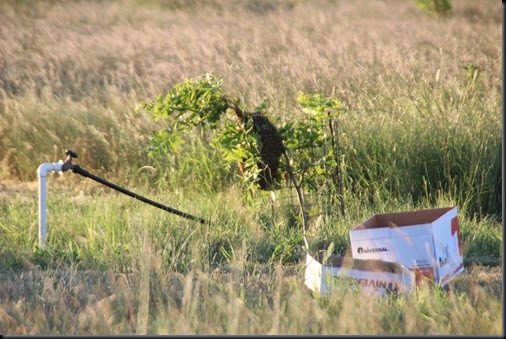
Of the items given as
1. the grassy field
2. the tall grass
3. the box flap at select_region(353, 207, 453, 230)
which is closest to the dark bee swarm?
the grassy field

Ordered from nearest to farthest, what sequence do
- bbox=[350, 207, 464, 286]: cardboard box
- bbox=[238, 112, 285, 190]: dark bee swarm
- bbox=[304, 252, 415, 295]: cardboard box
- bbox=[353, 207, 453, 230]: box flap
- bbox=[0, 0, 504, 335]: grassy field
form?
bbox=[0, 0, 504, 335]: grassy field → bbox=[304, 252, 415, 295]: cardboard box → bbox=[350, 207, 464, 286]: cardboard box → bbox=[353, 207, 453, 230]: box flap → bbox=[238, 112, 285, 190]: dark bee swarm

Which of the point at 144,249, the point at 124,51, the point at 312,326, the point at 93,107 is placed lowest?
the point at 312,326

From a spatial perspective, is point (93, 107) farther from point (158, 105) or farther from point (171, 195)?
point (158, 105)

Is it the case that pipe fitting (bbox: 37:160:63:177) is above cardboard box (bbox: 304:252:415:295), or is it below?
above

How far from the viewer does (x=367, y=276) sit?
535 cm

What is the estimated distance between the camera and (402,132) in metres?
8.16

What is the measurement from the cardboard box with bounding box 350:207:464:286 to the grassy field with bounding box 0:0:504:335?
0.42ft

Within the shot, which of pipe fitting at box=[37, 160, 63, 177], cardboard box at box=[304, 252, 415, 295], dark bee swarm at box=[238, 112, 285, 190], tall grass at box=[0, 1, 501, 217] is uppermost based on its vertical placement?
tall grass at box=[0, 1, 501, 217]

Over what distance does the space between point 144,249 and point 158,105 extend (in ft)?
4.83

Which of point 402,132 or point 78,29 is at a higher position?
point 78,29

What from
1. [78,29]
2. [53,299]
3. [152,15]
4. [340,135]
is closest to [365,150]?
[340,135]

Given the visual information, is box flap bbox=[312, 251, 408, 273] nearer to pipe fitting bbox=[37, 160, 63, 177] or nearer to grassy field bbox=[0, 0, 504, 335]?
grassy field bbox=[0, 0, 504, 335]

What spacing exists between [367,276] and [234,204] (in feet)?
7.81

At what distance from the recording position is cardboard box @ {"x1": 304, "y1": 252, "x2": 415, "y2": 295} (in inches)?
209
